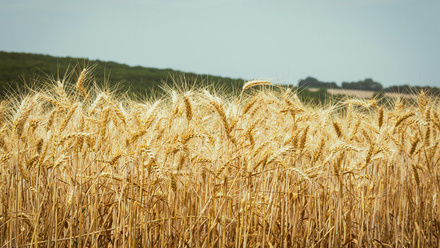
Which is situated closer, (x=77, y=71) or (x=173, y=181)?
(x=173, y=181)

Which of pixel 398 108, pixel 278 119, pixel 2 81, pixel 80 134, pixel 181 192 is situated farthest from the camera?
pixel 2 81

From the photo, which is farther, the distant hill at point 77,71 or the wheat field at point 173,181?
the distant hill at point 77,71

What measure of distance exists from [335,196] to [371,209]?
2.08 ft

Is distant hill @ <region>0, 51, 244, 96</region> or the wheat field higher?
distant hill @ <region>0, 51, 244, 96</region>

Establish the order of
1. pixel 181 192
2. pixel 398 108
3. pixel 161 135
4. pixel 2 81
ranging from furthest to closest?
1. pixel 2 81
2. pixel 398 108
3. pixel 161 135
4. pixel 181 192

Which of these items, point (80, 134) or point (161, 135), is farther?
point (161, 135)

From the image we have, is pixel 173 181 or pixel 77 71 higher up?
pixel 77 71

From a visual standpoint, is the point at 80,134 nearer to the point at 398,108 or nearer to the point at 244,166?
the point at 244,166

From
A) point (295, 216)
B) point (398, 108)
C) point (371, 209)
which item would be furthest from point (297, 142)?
point (398, 108)

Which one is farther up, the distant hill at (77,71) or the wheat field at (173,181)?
the distant hill at (77,71)

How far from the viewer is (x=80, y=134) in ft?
5.94

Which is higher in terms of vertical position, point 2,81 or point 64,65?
point 64,65

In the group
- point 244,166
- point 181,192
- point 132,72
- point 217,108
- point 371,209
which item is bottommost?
point 371,209

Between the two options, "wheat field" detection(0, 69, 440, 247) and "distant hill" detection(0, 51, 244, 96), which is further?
"distant hill" detection(0, 51, 244, 96)
